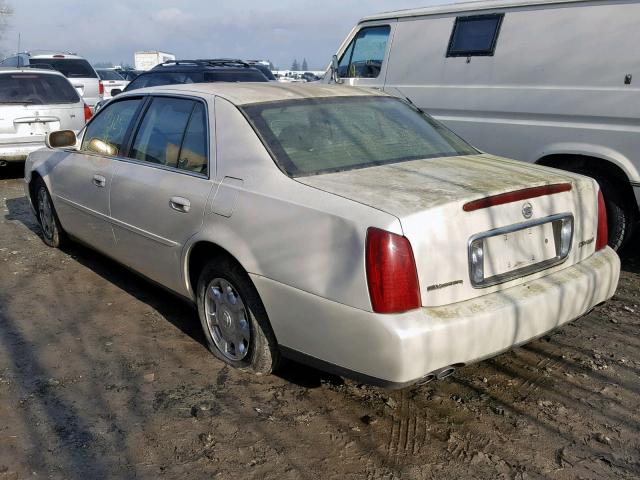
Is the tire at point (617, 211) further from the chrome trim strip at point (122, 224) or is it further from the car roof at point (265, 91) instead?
the chrome trim strip at point (122, 224)

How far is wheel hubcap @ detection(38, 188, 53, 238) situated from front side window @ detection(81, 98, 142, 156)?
3.19ft

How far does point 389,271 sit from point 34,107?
814 centimetres

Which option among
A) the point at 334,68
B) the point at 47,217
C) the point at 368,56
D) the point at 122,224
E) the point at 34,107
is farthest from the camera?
the point at 34,107

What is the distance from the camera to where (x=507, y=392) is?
11.0ft

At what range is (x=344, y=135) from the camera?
3.66 m

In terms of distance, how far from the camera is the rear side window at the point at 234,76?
31.7 feet

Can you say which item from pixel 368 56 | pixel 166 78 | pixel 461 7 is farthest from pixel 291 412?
pixel 166 78

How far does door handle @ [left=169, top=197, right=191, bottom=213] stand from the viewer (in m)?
3.62

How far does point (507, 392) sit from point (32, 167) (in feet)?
15.6

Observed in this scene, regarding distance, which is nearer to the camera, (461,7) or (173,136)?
(173,136)

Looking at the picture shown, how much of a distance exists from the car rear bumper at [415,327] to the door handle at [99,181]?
193 cm

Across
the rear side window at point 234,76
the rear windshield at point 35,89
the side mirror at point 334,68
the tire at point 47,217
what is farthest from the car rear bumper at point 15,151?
the side mirror at point 334,68

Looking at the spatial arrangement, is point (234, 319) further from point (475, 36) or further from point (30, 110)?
point (30, 110)

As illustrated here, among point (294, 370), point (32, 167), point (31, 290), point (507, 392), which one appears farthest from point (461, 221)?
point (32, 167)
